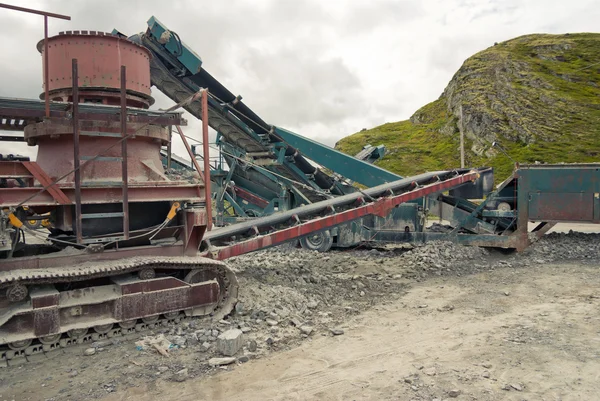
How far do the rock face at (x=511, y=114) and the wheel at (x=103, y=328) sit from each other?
26656 mm

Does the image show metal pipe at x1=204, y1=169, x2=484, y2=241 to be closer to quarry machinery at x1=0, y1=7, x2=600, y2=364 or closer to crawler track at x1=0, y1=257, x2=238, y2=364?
quarry machinery at x1=0, y1=7, x2=600, y2=364

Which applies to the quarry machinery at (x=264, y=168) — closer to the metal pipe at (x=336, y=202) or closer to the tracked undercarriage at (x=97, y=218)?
the metal pipe at (x=336, y=202)

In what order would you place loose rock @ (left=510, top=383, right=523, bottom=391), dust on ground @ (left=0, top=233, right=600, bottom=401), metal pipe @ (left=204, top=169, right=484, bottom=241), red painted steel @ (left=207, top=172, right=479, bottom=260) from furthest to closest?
metal pipe @ (left=204, top=169, right=484, bottom=241) < red painted steel @ (left=207, top=172, right=479, bottom=260) < dust on ground @ (left=0, top=233, right=600, bottom=401) < loose rock @ (left=510, top=383, right=523, bottom=391)

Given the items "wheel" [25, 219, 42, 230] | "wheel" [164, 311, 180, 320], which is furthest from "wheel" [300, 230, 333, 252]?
"wheel" [25, 219, 42, 230]

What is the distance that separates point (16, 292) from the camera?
4.62 metres

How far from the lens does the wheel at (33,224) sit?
5.00m

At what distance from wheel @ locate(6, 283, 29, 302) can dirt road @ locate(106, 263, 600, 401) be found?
5.18ft

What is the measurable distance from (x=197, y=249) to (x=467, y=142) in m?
34.5

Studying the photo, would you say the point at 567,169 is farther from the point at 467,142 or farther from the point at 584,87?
the point at 584,87

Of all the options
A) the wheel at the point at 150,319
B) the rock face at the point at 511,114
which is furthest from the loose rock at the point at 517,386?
the rock face at the point at 511,114

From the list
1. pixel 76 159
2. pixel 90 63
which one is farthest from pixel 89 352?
pixel 90 63

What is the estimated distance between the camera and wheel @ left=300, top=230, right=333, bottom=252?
1083 cm

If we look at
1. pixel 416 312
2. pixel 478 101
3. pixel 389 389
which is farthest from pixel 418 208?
pixel 478 101

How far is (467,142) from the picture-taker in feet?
120
